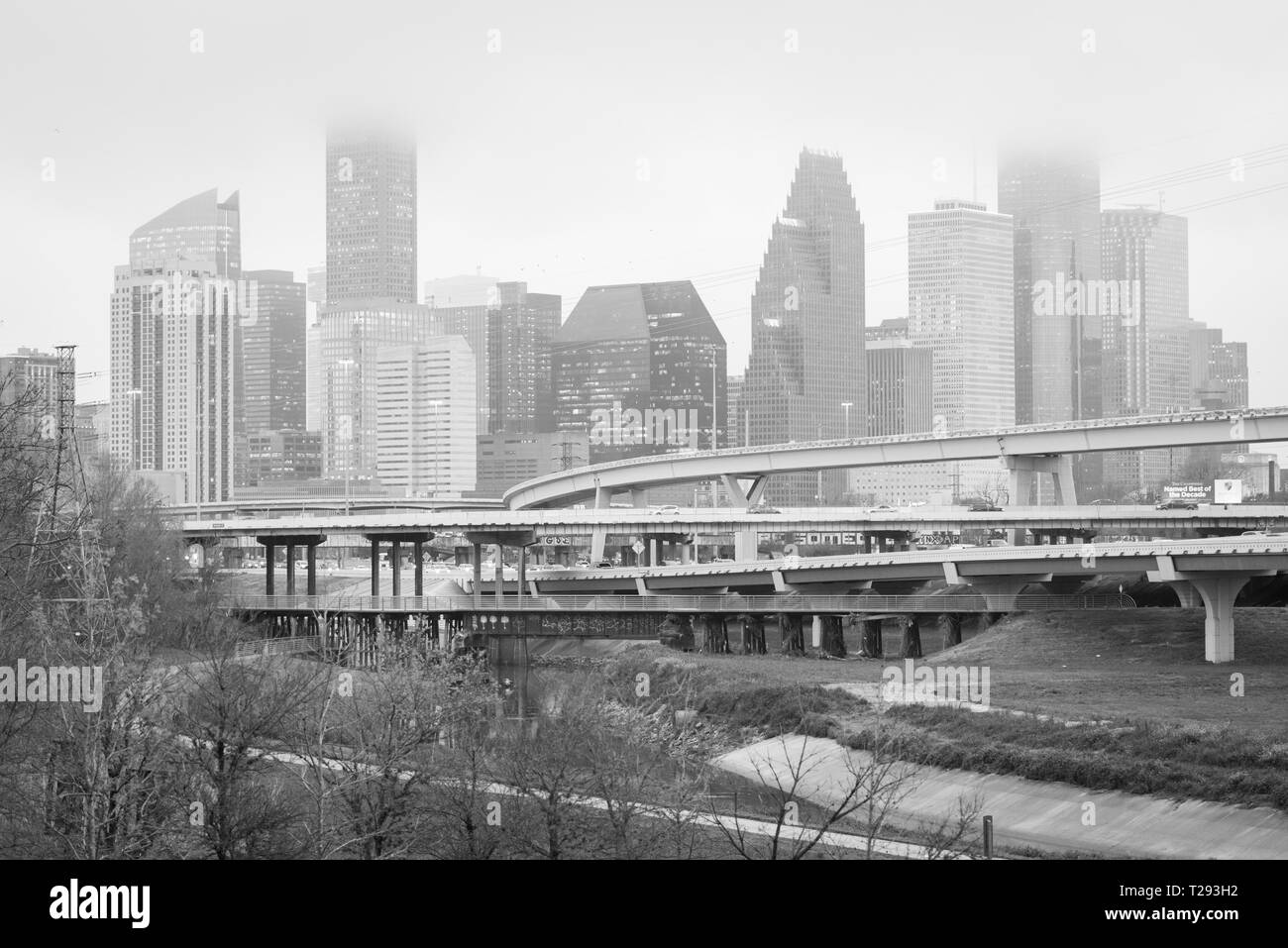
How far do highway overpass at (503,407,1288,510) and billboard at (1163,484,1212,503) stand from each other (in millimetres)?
52431

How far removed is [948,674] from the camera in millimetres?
52000

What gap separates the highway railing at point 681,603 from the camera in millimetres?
61094

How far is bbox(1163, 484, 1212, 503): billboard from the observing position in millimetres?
143125

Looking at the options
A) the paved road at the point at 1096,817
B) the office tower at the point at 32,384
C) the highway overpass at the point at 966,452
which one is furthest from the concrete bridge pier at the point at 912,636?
the office tower at the point at 32,384

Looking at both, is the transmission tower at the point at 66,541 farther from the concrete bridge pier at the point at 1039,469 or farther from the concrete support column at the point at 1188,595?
the concrete bridge pier at the point at 1039,469

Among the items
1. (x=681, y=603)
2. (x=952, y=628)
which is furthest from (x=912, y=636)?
(x=681, y=603)

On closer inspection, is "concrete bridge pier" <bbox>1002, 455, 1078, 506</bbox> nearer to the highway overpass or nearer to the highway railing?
the highway overpass

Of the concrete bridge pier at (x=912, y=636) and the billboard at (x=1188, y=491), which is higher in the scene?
the billboard at (x=1188, y=491)

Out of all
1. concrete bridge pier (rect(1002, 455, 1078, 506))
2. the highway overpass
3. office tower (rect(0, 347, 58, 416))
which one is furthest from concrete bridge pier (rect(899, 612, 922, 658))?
office tower (rect(0, 347, 58, 416))

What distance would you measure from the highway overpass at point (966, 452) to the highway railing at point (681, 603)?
23930 mm

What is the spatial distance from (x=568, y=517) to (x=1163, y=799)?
45.8m

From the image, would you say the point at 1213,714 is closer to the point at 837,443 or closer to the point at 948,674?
the point at 948,674

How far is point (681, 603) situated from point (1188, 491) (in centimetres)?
9562
